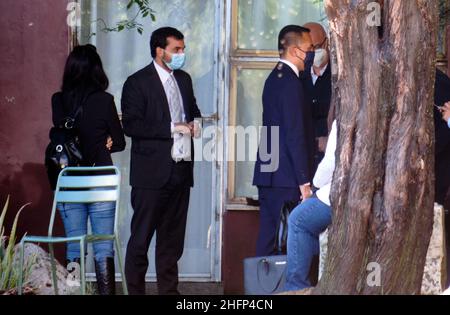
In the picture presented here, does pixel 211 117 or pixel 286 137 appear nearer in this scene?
pixel 286 137

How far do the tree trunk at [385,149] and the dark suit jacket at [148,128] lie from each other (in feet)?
6.84

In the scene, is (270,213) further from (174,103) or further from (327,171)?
(327,171)

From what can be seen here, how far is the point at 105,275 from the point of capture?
7.83 meters

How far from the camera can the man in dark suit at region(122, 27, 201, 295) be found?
331 inches

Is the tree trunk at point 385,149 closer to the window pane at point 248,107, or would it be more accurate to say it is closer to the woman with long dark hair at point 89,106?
the woman with long dark hair at point 89,106

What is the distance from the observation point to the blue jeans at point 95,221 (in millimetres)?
7828

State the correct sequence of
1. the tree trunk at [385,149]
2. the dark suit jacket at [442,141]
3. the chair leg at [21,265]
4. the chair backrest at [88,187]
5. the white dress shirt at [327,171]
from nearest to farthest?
1. the tree trunk at [385,149]
2. the white dress shirt at [327,171]
3. the chair leg at [21,265]
4. the chair backrest at [88,187]
5. the dark suit jacket at [442,141]

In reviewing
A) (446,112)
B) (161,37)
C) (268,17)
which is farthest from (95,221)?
(268,17)

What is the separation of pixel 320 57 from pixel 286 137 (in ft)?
2.95

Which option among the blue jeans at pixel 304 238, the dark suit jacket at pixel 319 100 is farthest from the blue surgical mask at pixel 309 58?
the blue jeans at pixel 304 238

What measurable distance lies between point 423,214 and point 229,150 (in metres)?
3.27

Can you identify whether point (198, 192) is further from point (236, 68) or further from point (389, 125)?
point (389, 125)
